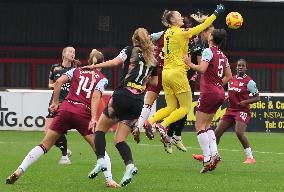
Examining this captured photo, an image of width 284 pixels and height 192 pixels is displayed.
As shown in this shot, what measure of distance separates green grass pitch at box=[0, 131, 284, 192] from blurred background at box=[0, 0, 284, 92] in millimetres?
14140

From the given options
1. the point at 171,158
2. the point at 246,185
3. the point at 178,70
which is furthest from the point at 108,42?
→ the point at 246,185

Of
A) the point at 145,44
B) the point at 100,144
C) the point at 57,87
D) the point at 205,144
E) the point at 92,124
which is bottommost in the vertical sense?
the point at 205,144

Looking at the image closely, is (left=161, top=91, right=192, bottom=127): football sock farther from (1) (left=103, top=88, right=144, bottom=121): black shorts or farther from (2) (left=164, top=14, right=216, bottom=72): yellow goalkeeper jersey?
(1) (left=103, top=88, right=144, bottom=121): black shorts

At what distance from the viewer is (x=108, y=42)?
38812 millimetres

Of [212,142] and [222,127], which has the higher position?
[212,142]

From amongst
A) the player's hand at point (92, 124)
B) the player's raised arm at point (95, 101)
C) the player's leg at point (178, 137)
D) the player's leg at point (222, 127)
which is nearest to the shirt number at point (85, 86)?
the player's raised arm at point (95, 101)

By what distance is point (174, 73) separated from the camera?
1691cm

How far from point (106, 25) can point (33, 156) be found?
25.4 meters

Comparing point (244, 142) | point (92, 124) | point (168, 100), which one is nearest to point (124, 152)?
point (92, 124)

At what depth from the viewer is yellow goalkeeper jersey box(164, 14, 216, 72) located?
16.5m

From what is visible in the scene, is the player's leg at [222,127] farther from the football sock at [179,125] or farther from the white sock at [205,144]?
the white sock at [205,144]

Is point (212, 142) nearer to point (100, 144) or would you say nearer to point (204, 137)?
point (204, 137)

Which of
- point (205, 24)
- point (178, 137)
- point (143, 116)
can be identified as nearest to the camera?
point (205, 24)

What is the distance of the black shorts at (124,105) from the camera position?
44.7 feet
